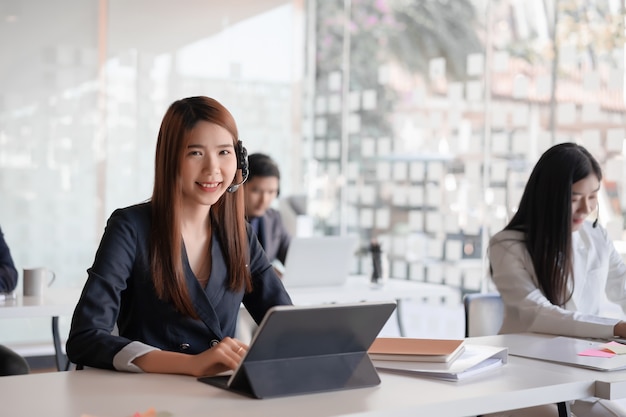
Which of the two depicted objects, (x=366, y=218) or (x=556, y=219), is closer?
(x=556, y=219)

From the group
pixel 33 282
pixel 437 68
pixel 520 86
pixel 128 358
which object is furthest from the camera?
pixel 437 68

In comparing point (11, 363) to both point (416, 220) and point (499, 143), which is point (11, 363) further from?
point (416, 220)

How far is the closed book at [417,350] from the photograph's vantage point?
1948 mm

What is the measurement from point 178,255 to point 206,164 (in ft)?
0.76

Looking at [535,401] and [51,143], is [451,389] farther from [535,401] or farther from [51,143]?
[51,143]

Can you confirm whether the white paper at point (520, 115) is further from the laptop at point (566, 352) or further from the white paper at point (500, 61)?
the laptop at point (566, 352)

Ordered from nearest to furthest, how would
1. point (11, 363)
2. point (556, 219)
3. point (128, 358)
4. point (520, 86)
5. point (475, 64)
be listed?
point (128, 358) < point (11, 363) < point (556, 219) < point (520, 86) < point (475, 64)

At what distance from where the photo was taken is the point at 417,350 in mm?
2008

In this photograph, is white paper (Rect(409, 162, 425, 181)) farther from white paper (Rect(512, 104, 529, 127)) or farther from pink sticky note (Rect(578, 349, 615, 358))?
pink sticky note (Rect(578, 349, 615, 358))

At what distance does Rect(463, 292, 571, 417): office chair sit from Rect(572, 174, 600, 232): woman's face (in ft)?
1.21

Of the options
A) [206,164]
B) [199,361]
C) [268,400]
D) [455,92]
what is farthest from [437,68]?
[268,400]

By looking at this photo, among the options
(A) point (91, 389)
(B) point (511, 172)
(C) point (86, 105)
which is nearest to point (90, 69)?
(C) point (86, 105)

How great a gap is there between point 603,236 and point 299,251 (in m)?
1.45

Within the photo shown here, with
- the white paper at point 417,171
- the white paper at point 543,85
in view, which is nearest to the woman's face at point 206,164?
the white paper at point 543,85
